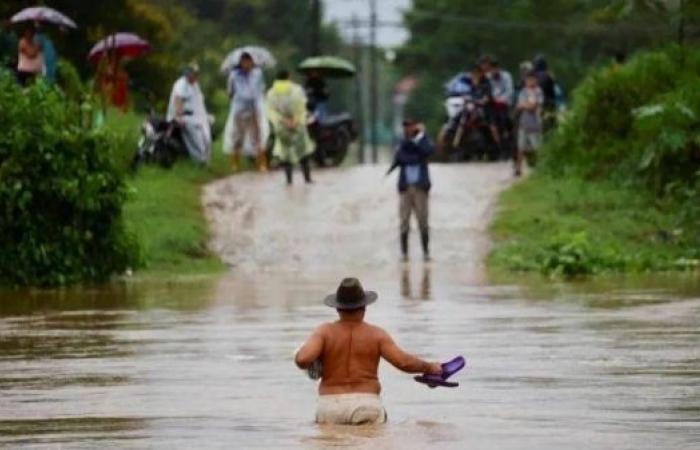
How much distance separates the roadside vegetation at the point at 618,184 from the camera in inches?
1161

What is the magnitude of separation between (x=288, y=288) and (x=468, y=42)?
57024 mm

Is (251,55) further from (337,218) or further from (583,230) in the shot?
(583,230)

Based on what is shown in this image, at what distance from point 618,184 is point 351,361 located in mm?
21035

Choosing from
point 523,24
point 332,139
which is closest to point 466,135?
point 332,139

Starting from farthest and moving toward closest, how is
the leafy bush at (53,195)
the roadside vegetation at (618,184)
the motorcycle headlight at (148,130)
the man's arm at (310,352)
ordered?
the motorcycle headlight at (148,130) → the roadside vegetation at (618,184) → the leafy bush at (53,195) → the man's arm at (310,352)

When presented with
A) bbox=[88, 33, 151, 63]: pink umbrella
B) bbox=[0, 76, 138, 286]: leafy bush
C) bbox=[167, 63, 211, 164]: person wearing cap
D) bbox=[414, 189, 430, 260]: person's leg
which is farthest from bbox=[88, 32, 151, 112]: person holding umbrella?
bbox=[0, 76, 138, 286]: leafy bush

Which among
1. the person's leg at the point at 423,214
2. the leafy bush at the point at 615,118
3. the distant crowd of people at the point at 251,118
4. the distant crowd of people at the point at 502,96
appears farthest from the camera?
the distant crowd of people at the point at 502,96

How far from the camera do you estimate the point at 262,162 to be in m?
40.2

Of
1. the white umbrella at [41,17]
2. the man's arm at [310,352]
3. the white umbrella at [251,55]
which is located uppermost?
the white umbrella at [41,17]

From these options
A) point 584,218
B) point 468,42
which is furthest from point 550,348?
point 468,42

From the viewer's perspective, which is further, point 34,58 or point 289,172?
point 289,172

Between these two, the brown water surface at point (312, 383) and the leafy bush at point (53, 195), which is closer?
the brown water surface at point (312, 383)

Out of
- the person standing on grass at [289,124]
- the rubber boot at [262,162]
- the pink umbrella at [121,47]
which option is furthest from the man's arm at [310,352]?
the pink umbrella at [121,47]

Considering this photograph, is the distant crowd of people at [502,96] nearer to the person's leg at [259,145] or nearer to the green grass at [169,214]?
the person's leg at [259,145]
